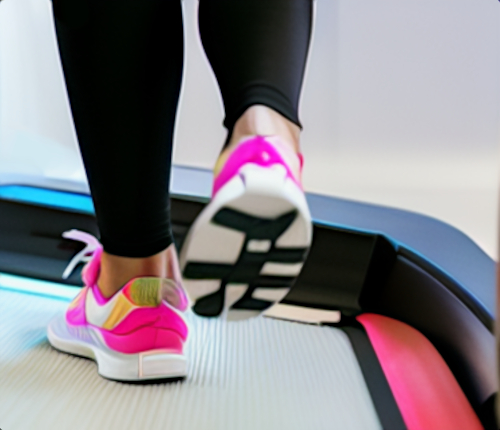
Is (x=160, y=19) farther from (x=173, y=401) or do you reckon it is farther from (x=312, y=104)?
(x=312, y=104)

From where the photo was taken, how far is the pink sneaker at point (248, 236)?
21.1 inches

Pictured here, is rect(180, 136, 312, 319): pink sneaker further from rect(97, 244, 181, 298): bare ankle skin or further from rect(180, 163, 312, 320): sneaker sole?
rect(97, 244, 181, 298): bare ankle skin

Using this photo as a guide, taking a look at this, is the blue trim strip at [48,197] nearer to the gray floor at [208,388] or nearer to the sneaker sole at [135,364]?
the gray floor at [208,388]

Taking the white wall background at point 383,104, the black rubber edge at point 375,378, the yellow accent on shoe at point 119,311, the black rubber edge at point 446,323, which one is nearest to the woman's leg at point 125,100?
the yellow accent on shoe at point 119,311

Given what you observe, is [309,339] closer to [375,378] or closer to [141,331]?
[375,378]

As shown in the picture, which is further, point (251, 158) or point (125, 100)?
point (125, 100)

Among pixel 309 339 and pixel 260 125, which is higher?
pixel 260 125

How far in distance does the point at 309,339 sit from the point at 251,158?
66 cm

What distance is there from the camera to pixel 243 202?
0.53 metres

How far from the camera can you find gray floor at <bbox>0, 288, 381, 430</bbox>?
0.78 m

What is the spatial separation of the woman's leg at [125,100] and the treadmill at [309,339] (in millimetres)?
239

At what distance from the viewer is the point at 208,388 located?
0.88 m

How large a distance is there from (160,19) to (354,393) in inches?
24.4


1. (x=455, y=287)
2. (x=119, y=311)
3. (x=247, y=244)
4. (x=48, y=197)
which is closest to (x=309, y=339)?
(x=455, y=287)
